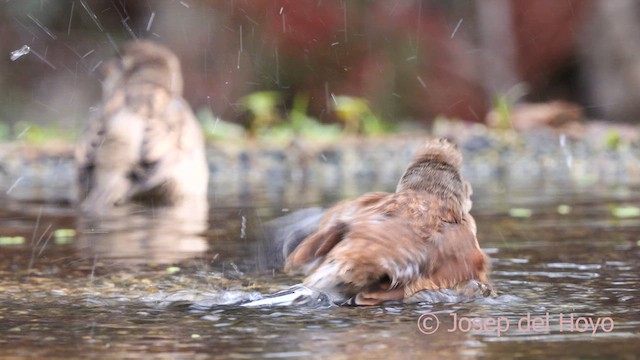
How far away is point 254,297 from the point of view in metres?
4.89

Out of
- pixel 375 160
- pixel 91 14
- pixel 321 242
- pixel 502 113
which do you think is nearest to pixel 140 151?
pixel 321 242

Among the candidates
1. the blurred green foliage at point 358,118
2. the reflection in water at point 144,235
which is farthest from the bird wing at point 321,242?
the blurred green foliage at point 358,118

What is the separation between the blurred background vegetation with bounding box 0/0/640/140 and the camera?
63.2 ft

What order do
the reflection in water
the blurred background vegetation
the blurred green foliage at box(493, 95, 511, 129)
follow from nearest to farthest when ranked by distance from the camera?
the reflection in water
the blurred green foliage at box(493, 95, 511, 129)
the blurred background vegetation

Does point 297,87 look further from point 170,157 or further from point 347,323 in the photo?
point 347,323

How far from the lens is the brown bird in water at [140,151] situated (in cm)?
952

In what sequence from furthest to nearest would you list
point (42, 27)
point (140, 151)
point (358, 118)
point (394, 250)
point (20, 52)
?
1. point (42, 27)
2. point (358, 118)
3. point (20, 52)
4. point (140, 151)
5. point (394, 250)

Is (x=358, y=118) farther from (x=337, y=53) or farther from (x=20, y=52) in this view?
(x=20, y=52)

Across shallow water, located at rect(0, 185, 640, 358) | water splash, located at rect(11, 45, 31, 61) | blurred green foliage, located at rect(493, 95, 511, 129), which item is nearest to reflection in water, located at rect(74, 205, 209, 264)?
shallow water, located at rect(0, 185, 640, 358)

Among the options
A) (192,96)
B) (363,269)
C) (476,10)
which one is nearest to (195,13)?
(192,96)

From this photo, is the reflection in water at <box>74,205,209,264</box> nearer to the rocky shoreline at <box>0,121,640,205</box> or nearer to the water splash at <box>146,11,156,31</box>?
the rocky shoreline at <box>0,121,640,205</box>

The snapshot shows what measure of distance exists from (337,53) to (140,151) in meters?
10.2

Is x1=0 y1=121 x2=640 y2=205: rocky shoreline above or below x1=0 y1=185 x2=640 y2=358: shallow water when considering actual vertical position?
above

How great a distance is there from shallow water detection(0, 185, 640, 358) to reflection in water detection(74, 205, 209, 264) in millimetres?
13
